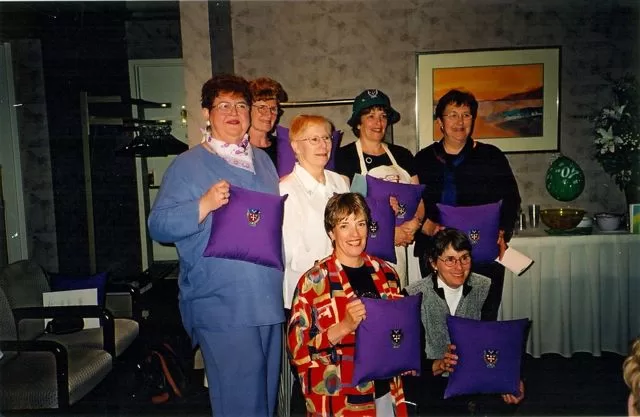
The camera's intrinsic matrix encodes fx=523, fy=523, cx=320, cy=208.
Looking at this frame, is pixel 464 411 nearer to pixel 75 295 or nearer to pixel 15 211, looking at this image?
pixel 75 295

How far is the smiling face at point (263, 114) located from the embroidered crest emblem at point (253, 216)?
2.44 feet

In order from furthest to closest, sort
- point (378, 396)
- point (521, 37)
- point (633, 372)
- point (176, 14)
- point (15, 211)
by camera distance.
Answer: point (176, 14)
point (521, 37)
point (15, 211)
point (378, 396)
point (633, 372)

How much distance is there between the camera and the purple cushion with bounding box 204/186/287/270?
1.82 m

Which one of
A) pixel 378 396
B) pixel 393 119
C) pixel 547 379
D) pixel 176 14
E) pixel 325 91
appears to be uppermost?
pixel 176 14

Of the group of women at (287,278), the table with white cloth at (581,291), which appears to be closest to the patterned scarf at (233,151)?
the group of women at (287,278)

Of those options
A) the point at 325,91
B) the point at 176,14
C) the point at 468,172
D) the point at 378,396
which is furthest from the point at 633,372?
the point at 176,14

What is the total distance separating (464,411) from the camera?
1.96 m

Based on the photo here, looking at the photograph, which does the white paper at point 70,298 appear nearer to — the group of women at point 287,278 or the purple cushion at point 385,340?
Answer: the group of women at point 287,278

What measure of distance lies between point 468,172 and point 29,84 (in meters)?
3.18

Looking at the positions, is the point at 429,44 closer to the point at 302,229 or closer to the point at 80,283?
the point at 302,229

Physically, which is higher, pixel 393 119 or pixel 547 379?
pixel 393 119

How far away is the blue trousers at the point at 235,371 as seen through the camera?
6.02ft

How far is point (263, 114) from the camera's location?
2.47 meters

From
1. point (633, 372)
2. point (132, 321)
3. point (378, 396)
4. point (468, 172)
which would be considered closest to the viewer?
point (633, 372)
